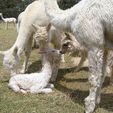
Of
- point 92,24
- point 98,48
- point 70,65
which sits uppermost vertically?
point 92,24

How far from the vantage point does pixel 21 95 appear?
650 cm

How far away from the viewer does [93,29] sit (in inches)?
211

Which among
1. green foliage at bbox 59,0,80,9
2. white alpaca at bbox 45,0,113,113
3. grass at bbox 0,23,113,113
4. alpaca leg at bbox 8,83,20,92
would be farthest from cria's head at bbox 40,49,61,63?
green foliage at bbox 59,0,80,9

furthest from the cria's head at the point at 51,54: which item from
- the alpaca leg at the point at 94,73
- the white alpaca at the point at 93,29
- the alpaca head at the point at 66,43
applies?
the alpaca leg at the point at 94,73

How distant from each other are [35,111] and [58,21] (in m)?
1.43

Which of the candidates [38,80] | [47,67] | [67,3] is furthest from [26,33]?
[67,3]

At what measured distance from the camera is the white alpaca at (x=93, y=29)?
5.36 metres

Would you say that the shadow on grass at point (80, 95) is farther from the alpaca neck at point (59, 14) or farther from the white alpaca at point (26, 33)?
the alpaca neck at point (59, 14)

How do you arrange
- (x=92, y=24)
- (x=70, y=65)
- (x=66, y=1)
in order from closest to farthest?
(x=92, y=24), (x=70, y=65), (x=66, y=1)

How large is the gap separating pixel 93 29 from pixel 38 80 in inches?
66.1

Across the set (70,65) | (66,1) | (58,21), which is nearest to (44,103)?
(58,21)

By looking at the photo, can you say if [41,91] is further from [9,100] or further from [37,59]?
[37,59]

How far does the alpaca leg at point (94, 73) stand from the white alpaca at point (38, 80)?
1.15 metres

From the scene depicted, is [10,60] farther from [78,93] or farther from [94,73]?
[94,73]
